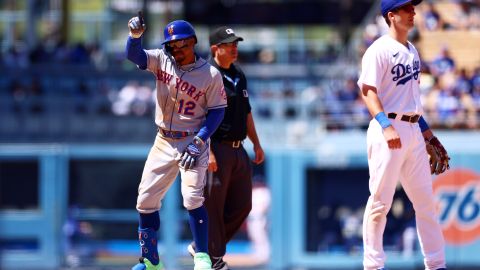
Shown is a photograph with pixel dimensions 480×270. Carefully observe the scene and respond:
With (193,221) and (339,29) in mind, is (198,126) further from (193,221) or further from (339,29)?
(339,29)

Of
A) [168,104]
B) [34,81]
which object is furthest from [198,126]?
[34,81]

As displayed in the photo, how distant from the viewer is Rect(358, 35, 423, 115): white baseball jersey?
20.8 ft

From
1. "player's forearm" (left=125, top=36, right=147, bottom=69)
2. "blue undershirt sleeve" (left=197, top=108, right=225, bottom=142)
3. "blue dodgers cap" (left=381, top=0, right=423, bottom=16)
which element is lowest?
"blue undershirt sleeve" (left=197, top=108, right=225, bottom=142)

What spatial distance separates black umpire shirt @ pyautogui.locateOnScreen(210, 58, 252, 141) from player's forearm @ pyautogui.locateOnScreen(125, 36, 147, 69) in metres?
0.81

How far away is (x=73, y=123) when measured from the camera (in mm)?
17312

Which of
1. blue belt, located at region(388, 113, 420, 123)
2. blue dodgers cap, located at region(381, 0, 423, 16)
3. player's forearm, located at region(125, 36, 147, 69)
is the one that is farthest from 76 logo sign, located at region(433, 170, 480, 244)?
player's forearm, located at region(125, 36, 147, 69)

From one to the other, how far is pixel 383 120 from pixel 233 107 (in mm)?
1471

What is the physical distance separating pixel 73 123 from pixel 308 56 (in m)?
7.04

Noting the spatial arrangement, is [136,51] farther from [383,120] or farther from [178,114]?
[383,120]

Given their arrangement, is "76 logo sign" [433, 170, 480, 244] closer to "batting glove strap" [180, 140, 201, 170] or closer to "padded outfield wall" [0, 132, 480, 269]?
"padded outfield wall" [0, 132, 480, 269]

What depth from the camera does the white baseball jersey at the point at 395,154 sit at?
250 inches

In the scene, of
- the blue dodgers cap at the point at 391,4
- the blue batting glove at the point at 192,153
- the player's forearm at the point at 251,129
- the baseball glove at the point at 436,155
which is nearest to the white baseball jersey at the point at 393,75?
the blue dodgers cap at the point at 391,4

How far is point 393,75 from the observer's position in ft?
21.0

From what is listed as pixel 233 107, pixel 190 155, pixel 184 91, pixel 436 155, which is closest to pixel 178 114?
pixel 184 91
